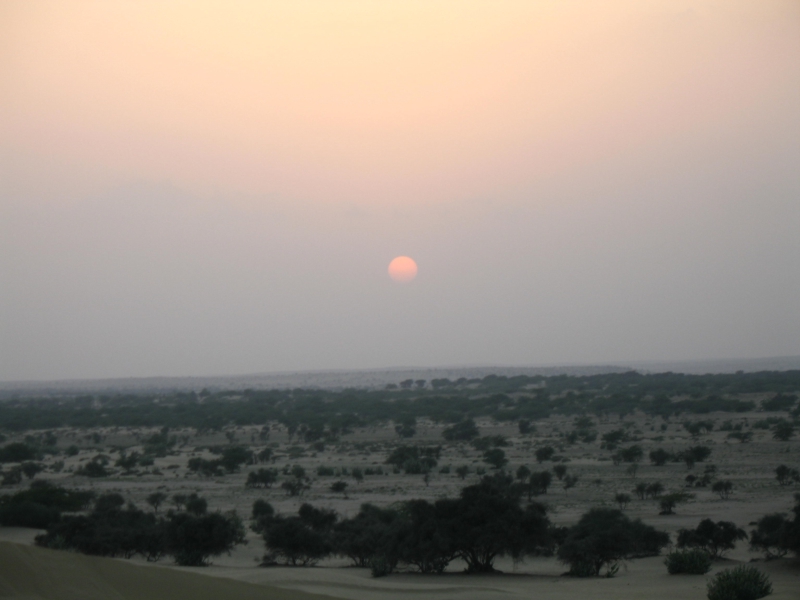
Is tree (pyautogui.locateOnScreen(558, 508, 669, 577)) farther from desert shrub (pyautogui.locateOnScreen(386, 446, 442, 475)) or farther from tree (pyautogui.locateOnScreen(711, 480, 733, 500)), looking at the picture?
desert shrub (pyautogui.locateOnScreen(386, 446, 442, 475))

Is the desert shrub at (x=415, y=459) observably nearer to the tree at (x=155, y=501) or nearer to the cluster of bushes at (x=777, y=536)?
the tree at (x=155, y=501)

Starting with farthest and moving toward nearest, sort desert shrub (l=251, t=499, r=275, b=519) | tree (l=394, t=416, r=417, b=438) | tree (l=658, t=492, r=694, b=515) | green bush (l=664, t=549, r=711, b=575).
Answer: tree (l=394, t=416, r=417, b=438)
desert shrub (l=251, t=499, r=275, b=519)
tree (l=658, t=492, r=694, b=515)
green bush (l=664, t=549, r=711, b=575)

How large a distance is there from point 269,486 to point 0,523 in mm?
19128

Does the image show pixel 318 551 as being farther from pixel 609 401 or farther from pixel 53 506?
pixel 609 401

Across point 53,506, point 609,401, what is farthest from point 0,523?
point 609,401

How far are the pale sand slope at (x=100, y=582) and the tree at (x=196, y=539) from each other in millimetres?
8033

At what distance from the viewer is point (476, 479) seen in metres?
44.3

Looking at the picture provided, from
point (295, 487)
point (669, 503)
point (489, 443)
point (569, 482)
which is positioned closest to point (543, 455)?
point (569, 482)

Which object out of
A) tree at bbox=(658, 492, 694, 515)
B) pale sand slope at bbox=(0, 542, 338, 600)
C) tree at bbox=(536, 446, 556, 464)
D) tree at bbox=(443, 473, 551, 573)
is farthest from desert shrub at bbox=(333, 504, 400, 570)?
tree at bbox=(536, 446, 556, 464)

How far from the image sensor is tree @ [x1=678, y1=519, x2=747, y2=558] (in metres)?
23.7

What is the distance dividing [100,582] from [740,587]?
38.7 ft

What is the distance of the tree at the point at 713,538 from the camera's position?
2369cm

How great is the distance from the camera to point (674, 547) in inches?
968

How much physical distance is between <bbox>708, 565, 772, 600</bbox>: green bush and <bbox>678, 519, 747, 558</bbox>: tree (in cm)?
817
